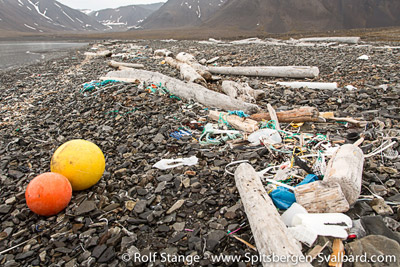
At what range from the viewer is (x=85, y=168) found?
12.2 feet

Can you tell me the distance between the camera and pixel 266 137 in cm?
490

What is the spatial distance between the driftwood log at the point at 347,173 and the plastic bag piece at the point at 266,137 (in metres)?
1.41

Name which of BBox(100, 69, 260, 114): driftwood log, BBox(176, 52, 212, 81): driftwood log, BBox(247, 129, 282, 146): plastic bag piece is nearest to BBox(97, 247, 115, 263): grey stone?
BBox(247, 129, 282, 146): plastic bag piece

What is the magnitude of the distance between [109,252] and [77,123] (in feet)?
16.3

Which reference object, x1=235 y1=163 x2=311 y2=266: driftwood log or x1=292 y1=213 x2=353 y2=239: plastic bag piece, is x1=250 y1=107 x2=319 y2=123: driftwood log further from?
x1=292 y1=213 x2=353 y2=239: plastic bag piece

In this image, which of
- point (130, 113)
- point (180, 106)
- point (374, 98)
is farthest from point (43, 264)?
point (374, 98)

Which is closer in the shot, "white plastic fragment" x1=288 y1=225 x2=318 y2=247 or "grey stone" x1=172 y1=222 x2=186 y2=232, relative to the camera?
"white plastic fragment" x1=288 y1=225 x2=318 y2=247

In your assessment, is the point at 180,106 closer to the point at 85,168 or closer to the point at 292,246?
the point at 85,168

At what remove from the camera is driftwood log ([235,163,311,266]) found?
2230 mm

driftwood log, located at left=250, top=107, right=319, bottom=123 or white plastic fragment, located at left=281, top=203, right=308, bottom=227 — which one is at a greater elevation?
driftwood log, located at left=250, top=107, right=319, bottom=123

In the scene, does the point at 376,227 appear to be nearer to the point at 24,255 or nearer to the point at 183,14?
the point at 24,255

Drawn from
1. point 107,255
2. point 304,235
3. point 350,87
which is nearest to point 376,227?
point 304,235

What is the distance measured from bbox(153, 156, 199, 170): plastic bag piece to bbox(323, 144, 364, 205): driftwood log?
2.29 m

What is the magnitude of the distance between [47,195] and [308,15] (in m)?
103
